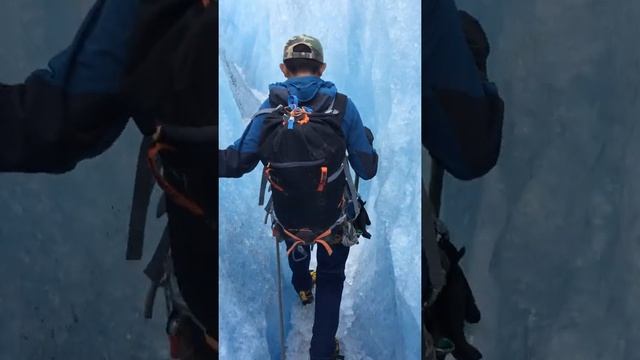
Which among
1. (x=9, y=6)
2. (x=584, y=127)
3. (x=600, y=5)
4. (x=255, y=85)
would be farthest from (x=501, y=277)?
(x=9, y=6)

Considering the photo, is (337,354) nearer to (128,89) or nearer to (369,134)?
(369,134)

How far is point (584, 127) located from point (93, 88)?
3.81ft

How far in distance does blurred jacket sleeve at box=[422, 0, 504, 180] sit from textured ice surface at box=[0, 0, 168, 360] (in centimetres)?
72

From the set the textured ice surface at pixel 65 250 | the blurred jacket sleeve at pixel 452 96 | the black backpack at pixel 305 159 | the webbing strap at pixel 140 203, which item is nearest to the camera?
the black backpack at pixel 305 159

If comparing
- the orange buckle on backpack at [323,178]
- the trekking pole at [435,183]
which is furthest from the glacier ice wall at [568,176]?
the orange buckle on backpack at [323,178]

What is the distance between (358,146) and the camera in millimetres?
1540

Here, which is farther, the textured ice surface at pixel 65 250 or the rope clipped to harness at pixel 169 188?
the textured ice surface at pixel 65 250

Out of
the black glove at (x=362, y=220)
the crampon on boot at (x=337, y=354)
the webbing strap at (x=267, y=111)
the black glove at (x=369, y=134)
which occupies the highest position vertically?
the webbing strap at (x=267, y=111)

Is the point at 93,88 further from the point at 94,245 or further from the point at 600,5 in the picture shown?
the point at 600,5

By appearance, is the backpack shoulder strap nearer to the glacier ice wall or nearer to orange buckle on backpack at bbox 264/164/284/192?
orange buckle on backpack at bbox 264/164/284/192

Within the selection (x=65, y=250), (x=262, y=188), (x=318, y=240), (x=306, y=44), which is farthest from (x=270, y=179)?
(x=65, y=250)

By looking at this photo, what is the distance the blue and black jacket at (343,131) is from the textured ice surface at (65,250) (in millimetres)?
402

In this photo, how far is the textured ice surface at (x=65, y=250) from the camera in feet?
6.23

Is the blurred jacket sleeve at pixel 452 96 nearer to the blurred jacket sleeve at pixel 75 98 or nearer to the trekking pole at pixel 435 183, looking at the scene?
the trekking pole at pixel 435 183
